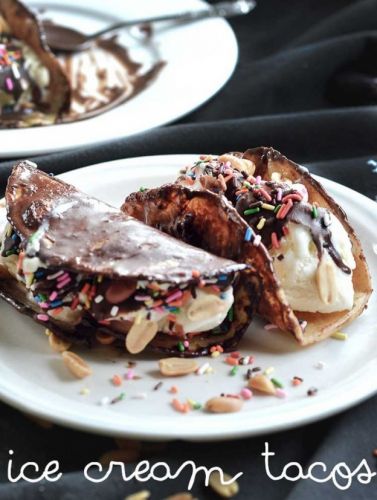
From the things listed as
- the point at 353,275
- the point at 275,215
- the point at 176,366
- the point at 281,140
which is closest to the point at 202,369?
the point at 176,366

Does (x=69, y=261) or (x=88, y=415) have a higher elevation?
(x=69, y=261)

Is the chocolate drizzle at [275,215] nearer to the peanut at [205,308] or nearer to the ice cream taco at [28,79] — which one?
the peanut at [205,308]

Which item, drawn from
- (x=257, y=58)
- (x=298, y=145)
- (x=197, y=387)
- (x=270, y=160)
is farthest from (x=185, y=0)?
(x=197, y=387)

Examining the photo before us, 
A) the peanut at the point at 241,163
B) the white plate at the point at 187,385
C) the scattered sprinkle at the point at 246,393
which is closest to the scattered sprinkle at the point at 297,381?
the white plate at the point at 187,385

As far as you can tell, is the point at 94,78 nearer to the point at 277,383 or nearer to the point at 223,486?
the point at 277,383

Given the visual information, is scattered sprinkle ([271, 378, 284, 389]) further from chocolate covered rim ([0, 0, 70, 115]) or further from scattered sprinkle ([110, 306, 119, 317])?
chocolate covered rim ([0, 0, 70, 115])

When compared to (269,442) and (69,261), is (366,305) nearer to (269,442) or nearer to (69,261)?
(269,442)

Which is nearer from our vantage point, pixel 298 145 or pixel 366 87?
pixel 298 145

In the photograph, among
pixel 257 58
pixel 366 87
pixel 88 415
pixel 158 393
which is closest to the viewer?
pixel 88 415
